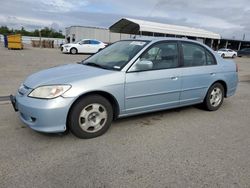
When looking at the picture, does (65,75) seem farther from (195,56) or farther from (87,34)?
(87,34)

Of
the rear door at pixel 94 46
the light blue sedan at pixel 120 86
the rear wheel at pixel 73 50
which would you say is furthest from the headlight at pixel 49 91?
the rear door at pixel 94 46

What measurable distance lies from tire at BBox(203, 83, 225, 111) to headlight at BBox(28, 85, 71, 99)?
122 inches

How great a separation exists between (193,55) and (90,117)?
2.50 meters

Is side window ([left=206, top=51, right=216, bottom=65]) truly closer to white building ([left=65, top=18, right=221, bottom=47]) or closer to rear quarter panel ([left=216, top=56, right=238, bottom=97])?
rear quarter panel ([left=216, top=56, right=238, bottom=97])

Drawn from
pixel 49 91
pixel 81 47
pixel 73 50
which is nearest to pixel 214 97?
pixel 49 91

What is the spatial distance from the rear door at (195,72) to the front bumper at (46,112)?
2.29 meters

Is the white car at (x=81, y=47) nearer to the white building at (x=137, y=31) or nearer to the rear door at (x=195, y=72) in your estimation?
the white building at (x=137, y=31)

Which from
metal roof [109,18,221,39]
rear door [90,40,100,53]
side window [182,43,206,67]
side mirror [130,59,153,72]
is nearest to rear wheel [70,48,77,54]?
rear door [90,40,100,53]

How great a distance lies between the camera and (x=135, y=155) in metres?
3.16

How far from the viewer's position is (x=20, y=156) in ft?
9.94

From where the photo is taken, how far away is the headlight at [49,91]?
128 inches

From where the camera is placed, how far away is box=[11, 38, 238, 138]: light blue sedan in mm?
3305

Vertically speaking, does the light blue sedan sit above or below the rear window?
below

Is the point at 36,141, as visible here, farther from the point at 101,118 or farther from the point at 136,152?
the point at 136,152
